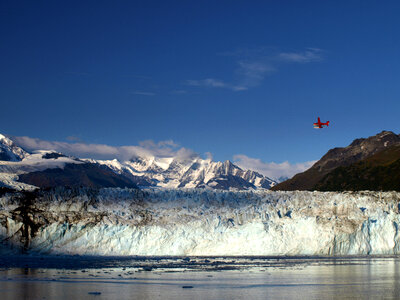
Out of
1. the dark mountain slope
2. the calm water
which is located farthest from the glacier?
the dark mountain slope

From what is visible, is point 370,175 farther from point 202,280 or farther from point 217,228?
point 202,280

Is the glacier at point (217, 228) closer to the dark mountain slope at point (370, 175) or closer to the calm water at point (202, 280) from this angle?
the calm water at point (202, 280)

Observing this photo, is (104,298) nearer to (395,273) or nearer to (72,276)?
(72,276)

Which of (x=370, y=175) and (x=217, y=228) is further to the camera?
(x=370, y=175)

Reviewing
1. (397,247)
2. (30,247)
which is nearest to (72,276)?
(30,247)

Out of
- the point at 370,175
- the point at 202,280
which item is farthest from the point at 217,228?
the point at 370,175

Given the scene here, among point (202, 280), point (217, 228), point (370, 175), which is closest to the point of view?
point (202, 280)
